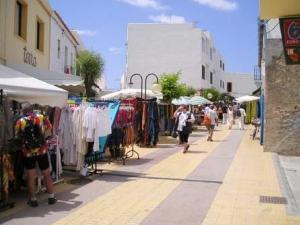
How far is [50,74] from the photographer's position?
14.8 meters

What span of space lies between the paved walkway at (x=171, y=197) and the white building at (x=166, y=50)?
3961 cm

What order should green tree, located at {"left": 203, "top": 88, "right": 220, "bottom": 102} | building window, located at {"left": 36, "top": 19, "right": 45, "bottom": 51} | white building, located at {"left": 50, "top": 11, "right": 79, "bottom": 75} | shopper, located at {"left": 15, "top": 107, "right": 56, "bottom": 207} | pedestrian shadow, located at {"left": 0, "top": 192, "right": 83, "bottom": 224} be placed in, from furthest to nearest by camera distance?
green tree, located at {"left": 203, "top": 88, "right": 220, "bottom": 102}, white building, located at {"left": 50, "top": 11, "right": 79, "bottom": 75}, building window, located at {"left": 36, "top": 19, "right": 45, "bottom": 51}, shopper, located at {"left": 15, "top": 107, "right": 56, "bottom": 207}, pedestrian shadow, located at {"left": 0, "top": 192, "right": 83, "bottom": 224}

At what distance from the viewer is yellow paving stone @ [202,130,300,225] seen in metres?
7.34

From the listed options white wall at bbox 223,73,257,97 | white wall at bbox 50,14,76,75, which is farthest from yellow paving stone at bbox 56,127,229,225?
white wall at bbox 223,73,257,97

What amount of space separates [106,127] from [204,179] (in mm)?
2732

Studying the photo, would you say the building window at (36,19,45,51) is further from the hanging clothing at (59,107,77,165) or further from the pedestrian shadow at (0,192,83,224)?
the pedestrian shadow at (0,192,83,224)

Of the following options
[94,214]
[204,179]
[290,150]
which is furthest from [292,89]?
[94,214]

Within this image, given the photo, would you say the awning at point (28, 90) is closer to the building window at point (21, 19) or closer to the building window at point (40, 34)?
the building window at point (21, 19)

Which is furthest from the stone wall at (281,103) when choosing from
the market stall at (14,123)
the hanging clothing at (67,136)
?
the market stall at (14,123)

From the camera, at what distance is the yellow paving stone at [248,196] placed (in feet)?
24.1

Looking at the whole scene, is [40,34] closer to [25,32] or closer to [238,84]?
[25,32]

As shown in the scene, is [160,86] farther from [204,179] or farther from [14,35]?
[204,179]

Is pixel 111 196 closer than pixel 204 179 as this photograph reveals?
Yes

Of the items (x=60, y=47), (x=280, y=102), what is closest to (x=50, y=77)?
(x=280, y=102)
